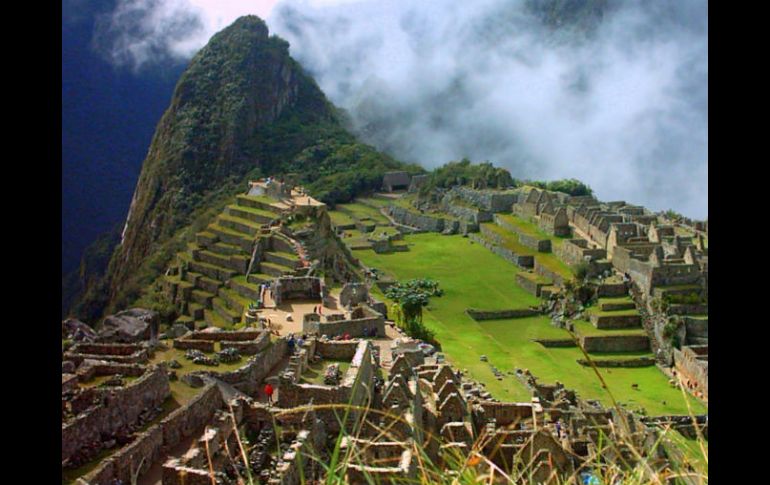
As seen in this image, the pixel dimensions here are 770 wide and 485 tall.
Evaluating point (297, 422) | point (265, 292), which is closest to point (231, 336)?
point (297, 422)

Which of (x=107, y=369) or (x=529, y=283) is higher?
(x=529, y=283)

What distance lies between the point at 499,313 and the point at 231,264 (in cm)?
1056

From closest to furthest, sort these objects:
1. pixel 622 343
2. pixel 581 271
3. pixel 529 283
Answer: pixel 622 343
pixel 581 271
pixel 529 283

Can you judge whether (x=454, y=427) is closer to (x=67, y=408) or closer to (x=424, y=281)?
(x=67, y=408)

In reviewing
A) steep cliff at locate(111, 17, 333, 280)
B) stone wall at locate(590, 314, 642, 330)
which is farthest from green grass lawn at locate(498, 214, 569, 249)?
steep cliff at locate(111, 17, 333, 280)

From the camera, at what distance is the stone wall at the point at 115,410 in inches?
410

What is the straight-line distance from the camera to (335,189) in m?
61.8

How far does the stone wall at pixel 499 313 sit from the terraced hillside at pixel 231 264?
7.24 metres

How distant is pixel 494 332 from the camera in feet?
111

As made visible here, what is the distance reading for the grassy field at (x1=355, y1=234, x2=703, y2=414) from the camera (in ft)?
86.4

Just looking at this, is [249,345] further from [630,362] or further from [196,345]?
[630,362]

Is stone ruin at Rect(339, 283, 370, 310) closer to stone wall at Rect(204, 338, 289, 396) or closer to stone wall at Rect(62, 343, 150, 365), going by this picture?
stone wall at Rect(204, 338, 289, 396)
